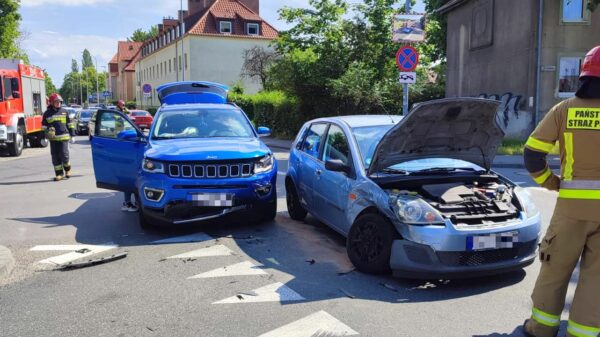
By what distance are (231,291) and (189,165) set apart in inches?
92.5

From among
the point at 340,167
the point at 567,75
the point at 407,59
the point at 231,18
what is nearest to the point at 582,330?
the point at 340,167

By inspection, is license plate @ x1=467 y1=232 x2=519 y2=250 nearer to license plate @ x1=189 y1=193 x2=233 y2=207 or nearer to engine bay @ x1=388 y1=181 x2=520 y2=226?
engine bay @ x1=388 y1=181 x2=520 y2=226

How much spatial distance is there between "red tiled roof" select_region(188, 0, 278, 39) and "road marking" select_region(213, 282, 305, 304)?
46.8 meters

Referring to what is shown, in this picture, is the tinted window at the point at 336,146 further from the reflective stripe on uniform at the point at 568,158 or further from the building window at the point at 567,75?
the building window at the point at 567,75

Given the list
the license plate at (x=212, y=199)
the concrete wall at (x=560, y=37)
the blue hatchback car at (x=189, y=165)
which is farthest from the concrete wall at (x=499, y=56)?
the license plate at (x=212, y=199)

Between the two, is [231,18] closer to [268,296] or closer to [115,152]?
[115,152]

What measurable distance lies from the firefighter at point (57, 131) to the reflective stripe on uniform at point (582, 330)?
11478mm

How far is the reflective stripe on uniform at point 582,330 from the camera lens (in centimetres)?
327

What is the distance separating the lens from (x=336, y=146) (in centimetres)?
639

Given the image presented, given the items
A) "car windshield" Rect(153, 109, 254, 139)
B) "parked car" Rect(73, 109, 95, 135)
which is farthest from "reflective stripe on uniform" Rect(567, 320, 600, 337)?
"parked car" Rect(73, 109, 95, 135)

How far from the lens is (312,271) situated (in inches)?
206

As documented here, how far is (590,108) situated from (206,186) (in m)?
4.53

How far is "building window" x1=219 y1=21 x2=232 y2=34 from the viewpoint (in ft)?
165

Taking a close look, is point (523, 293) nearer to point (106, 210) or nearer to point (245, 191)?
point (245, 191)
